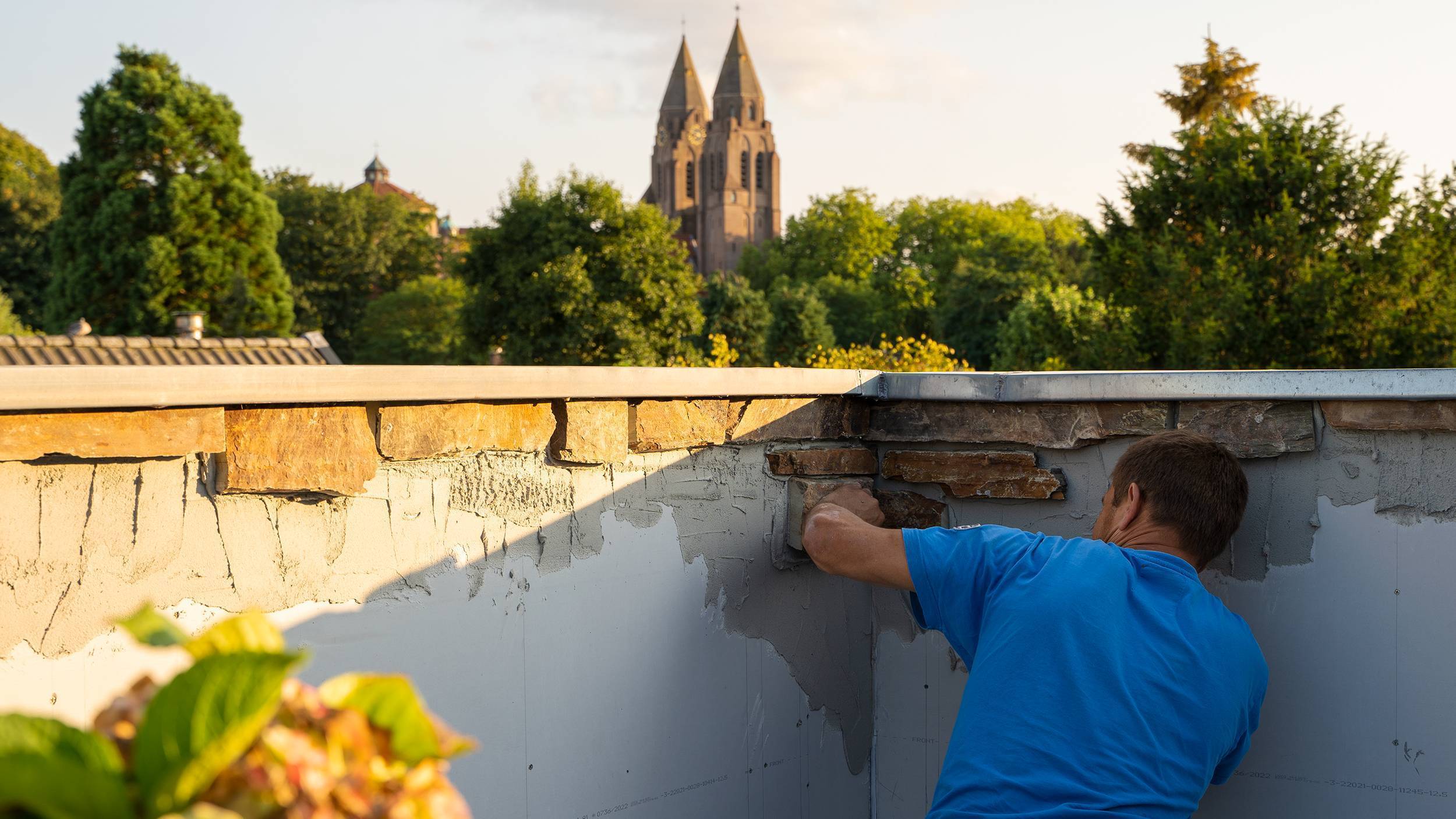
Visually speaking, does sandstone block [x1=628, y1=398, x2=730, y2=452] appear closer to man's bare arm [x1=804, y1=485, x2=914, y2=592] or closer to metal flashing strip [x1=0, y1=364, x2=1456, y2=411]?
metal flashing strip [x1=0, y1=364, x2=1456, y2=411]

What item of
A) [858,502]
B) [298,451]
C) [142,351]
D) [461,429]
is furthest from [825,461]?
[142,351]

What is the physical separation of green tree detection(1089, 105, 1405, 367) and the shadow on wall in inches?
456

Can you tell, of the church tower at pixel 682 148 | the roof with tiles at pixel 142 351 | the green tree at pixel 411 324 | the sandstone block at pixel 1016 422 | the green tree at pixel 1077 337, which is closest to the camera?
the sandstone block at pixel 1016 422

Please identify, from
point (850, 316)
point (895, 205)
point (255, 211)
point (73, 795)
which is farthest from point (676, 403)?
point (895, 205)

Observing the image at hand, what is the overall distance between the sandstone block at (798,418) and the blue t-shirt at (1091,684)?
56 centimetres

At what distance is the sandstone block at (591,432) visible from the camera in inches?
72.0

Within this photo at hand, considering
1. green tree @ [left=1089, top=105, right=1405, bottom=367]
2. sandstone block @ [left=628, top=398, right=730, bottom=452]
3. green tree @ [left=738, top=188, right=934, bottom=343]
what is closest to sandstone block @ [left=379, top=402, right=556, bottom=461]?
sandstone block @ [left=628, top=398, right=730, bottom=452]

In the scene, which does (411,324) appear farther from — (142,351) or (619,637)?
(619,637)

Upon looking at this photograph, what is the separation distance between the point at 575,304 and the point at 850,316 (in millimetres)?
18579

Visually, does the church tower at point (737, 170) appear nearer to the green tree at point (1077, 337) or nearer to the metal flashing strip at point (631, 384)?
the green tree at point (1077, 337)

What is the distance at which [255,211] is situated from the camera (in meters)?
25.8

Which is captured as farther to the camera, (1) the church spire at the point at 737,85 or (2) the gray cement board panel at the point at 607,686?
(1) the church spire at the point at 737,85

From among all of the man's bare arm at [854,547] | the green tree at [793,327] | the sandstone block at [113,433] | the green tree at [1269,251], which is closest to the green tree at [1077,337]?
the green tree at [1269,251]

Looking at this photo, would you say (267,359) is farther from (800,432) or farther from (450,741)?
(450,741)
